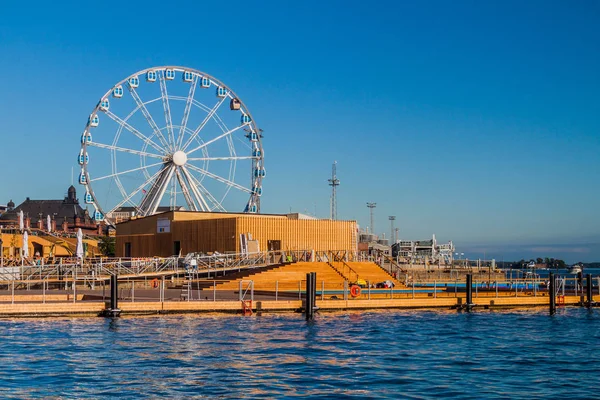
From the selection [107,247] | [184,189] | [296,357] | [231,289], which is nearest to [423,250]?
[107,247]

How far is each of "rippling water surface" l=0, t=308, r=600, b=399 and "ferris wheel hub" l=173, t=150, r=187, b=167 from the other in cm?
3663

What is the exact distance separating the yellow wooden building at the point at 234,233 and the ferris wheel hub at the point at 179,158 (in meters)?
5.70

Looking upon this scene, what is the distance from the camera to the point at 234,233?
6694cm

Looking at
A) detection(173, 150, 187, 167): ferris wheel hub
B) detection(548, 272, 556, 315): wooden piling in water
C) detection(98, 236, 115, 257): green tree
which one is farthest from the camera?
detection(98, 236, 115, 257): green tree

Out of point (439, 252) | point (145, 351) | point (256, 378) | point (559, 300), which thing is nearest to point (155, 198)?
point (559, 300)

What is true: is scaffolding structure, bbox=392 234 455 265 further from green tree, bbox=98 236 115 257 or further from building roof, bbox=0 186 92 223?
building roof, bbox=0 186 92 223

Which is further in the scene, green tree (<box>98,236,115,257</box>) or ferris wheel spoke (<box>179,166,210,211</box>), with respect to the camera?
green tree (<box>98,236,115,257</box>)

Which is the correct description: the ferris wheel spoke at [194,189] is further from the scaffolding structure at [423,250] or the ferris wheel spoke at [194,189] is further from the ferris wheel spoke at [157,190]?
the scaffolding structure at [423,250]

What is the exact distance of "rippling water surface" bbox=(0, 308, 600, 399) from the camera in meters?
24.8

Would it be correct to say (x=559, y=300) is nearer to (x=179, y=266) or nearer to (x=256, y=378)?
(x=179, y=266)

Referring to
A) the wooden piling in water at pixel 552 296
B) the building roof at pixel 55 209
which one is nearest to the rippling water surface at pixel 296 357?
the wooden piling in water at pixel 552 296

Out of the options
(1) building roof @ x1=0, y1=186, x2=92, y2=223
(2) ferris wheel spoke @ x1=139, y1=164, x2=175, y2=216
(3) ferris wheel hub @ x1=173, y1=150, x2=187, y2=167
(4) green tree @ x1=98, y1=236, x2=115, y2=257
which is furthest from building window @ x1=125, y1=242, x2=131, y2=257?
(1) building roof @ x1=0, y1=186, x2=92, y2=223

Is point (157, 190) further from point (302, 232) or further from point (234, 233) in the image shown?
point (302, 232)

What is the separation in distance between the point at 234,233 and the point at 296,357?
37.0 meters
